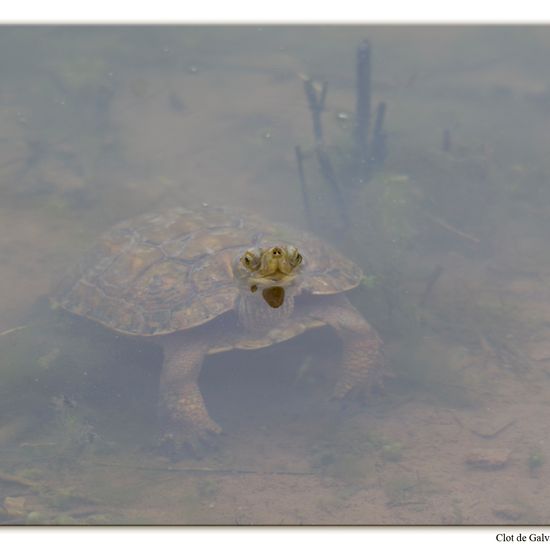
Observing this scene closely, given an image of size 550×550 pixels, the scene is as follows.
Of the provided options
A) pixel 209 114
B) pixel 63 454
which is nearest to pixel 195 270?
pixel 63 454

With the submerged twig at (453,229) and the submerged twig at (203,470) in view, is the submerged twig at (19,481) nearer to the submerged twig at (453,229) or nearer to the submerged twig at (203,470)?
the submerged twig at (203,470)

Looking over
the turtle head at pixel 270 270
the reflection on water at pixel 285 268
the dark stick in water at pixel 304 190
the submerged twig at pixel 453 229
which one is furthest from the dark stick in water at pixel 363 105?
the turtle head at pixel 270 270

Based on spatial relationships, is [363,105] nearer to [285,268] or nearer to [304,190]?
[304,190]

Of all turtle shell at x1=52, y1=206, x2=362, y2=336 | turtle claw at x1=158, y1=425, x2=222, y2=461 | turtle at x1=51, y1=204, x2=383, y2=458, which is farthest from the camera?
turtle shell at x1=52, y1=206, x2=362, y2=336

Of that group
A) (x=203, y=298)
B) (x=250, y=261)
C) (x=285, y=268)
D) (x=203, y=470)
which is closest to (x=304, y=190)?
(x=203, y=298)

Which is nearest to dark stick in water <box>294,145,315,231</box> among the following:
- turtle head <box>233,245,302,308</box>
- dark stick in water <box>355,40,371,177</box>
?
dark stick in water <box>355,40,371,177</box>

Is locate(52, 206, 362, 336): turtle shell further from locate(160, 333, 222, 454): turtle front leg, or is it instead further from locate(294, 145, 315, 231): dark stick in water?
locate(294, 145, 315, 231): dark stick in water

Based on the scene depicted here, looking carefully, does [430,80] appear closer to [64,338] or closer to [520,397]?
[520,397]
